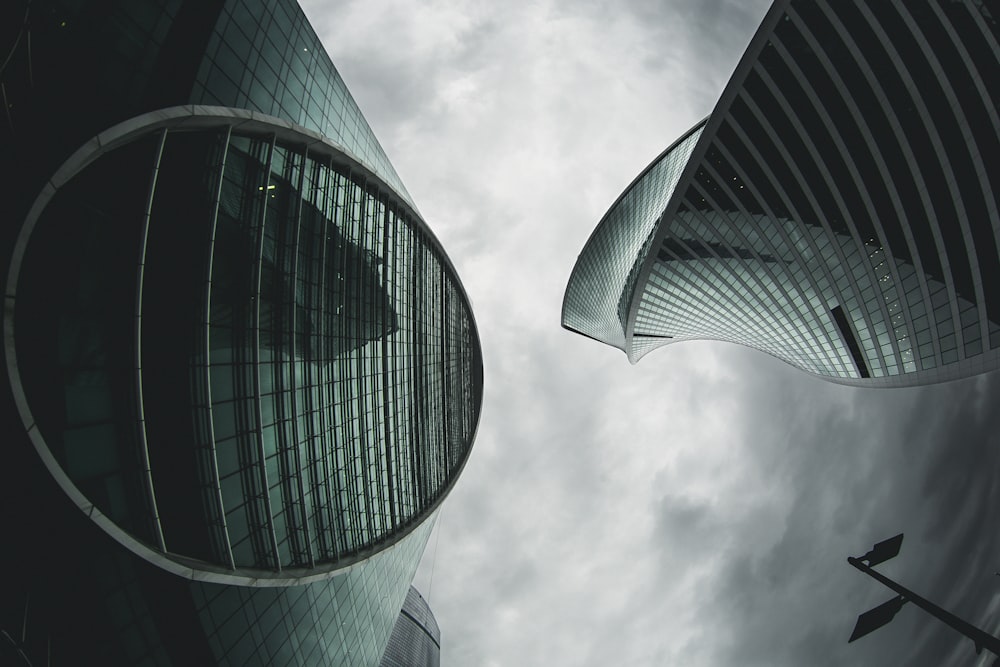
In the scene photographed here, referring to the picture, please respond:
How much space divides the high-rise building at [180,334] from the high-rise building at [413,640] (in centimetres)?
10634

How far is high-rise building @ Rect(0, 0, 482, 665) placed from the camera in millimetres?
11188

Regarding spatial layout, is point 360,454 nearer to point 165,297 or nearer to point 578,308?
point 165,297

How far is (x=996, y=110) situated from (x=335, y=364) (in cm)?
5023

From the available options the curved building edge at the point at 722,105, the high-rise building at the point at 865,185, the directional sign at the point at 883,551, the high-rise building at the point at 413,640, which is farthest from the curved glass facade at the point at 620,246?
the high-rise building at the point at 413,640

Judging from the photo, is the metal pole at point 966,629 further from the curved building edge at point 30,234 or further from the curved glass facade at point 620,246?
the curved glass facade at point 620,246

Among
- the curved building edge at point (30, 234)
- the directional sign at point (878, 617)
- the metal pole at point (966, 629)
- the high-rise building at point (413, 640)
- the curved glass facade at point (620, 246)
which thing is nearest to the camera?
the metal pole at point (966, 629)

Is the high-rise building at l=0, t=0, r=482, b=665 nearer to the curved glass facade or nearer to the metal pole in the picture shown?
the metal pole

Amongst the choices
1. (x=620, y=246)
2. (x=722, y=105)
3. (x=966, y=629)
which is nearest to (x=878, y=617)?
(x=966, y=629)

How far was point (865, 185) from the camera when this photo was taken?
35812 millimetres

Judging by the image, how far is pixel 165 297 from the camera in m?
15.0

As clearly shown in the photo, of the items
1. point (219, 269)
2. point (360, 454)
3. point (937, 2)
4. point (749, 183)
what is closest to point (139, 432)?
point (219, 269)

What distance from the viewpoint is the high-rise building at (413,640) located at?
110 m

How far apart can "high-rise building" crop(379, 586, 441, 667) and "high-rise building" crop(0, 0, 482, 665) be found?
4187 inches

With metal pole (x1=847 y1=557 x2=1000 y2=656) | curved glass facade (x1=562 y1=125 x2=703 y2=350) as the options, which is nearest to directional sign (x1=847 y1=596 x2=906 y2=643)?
metal pole (x1=847 y1=557 x2=1000 y2=656)
